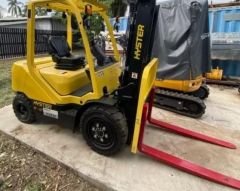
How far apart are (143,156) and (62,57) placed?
1954 mm

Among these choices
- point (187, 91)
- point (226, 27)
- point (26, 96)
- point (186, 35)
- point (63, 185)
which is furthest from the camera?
point (226, 27)

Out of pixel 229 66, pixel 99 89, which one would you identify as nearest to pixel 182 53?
pixel 99 89

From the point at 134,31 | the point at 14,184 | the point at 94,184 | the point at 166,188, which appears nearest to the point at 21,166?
the point at 14,184

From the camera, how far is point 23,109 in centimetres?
398

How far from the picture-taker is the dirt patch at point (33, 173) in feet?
9.21

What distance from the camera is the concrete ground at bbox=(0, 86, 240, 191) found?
2.74 meters

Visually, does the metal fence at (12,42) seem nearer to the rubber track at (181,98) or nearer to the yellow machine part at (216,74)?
the yellow machine part at (216,74)

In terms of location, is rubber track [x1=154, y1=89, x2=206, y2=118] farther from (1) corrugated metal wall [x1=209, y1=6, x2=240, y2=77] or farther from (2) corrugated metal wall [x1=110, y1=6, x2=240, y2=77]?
(2) corrugated metal wall [x1=110, y1=6, x2=240, y2=77]

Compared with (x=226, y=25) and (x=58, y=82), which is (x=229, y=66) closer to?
(x=226, y=25)

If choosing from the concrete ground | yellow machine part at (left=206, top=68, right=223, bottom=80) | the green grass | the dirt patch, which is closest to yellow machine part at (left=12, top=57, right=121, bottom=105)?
the concrete ground

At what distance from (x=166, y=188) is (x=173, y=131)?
136 cm

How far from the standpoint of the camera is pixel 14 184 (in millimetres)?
2865

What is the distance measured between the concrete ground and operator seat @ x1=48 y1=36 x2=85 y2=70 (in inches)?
36.5

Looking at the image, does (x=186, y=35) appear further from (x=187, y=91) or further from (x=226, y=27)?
(x=226, y=27)
